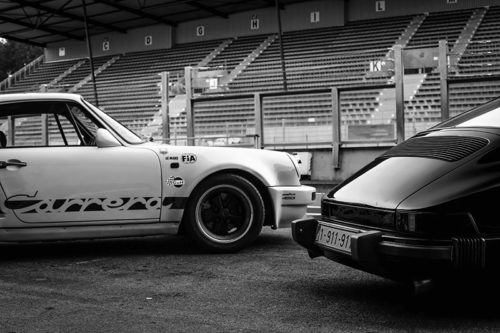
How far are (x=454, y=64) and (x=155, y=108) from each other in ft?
32.8

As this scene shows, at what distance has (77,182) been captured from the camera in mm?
5832

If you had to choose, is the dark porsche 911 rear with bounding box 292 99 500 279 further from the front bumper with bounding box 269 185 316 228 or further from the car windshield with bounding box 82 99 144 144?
the car windshield with bounding box 82 99 144 144

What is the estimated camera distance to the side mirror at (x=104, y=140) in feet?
19.5

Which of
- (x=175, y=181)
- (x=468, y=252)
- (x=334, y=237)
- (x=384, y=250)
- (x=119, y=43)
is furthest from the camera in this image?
(x=119, y=43)

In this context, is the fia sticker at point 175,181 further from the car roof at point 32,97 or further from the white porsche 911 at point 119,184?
the car roof at point 32,97

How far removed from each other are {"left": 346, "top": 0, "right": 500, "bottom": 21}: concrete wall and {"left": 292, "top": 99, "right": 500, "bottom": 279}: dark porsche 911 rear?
2768cm

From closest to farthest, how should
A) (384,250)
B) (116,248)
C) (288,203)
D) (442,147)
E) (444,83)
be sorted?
Result: (384,250)
(442,147)
(288,203)
(116,248)
(444,83)

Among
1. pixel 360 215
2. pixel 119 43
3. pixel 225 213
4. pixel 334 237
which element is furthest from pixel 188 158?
pixel 119 43

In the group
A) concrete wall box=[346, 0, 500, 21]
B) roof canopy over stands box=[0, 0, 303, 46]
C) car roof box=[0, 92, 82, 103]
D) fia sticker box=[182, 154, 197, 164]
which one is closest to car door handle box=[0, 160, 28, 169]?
car roof box=[0, 92, 82, 103]

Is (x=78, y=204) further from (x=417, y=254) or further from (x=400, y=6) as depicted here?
(x=400, y=6)

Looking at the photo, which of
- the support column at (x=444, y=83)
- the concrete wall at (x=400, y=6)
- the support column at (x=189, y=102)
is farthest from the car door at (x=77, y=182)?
the concrete wall at (x=400, y=6)

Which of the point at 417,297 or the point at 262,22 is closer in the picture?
the point at 417,297

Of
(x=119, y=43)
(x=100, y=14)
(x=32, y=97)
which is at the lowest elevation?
(x=32, y=97)

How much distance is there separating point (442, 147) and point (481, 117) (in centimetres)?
39
